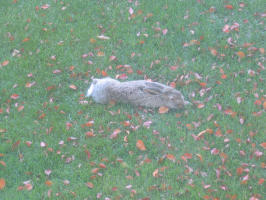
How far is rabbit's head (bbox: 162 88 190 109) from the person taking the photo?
21.9 feet

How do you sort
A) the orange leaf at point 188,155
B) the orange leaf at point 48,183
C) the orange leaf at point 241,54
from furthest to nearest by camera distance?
the orange leaf at point 241,54, the orange leaf at point 188,155, the orange leaf at point 48,183

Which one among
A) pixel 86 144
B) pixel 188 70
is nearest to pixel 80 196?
pixel 86 144

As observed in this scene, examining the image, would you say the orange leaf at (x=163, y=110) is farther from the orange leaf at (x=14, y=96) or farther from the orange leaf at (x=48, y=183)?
the orange leaf at (x=14, y=96)

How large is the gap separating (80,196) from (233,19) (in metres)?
4.93

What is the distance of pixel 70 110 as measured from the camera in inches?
275

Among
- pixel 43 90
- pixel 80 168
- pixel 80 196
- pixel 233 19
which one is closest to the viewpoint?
pixel 80 196

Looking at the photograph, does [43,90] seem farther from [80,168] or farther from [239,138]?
[239,138]

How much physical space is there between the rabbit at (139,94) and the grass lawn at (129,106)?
14 cm

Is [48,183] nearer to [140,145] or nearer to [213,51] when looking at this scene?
[140,145]

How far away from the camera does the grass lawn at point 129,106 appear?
5566 mm

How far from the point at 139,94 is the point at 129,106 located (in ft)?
0.83

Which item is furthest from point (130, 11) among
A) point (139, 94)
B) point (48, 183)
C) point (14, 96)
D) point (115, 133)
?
point (48, 183)

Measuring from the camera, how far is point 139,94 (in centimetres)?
685

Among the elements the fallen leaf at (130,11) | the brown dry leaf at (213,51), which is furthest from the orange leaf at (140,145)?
the fallen leaf at (130,11)
